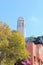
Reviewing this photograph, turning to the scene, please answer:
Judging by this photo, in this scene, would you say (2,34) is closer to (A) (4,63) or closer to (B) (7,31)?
(B) (7,31)

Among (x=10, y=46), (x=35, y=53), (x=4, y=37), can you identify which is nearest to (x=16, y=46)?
(x=10, y=46)

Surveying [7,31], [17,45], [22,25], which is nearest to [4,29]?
[7,31]

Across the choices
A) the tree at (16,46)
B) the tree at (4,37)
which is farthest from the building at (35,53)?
the tree at (4,37)

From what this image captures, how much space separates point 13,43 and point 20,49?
1367mm

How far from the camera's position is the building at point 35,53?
5540 cm

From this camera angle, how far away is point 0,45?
40062 millimetres

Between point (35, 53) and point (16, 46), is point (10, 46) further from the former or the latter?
point (35, 53)

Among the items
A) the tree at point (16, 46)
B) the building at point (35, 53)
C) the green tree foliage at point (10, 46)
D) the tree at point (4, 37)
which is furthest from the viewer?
the building at point (35, 53)

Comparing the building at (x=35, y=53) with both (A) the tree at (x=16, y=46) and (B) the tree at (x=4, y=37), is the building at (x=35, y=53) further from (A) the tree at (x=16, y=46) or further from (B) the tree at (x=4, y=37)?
(B) the tree at (x=4, y=37)

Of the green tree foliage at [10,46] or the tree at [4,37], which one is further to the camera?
the green tree foliage at [10,46]

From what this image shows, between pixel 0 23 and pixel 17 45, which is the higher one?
pixel 0 23

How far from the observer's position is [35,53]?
57.6m

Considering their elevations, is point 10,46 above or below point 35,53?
above

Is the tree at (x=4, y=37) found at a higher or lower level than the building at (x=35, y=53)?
higher
